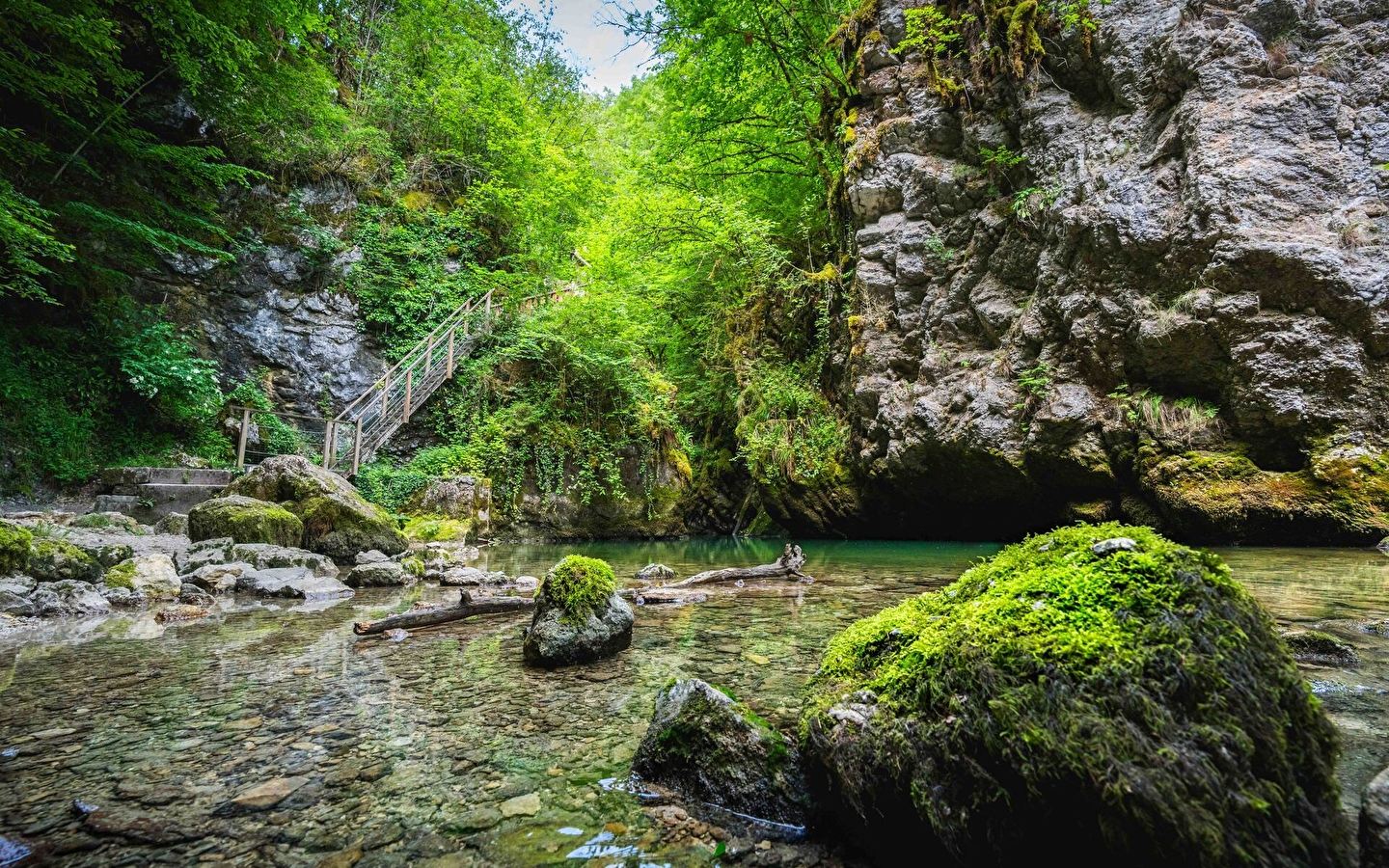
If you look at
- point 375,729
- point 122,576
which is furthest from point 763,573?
point 122,576

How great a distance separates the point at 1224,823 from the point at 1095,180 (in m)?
10.1

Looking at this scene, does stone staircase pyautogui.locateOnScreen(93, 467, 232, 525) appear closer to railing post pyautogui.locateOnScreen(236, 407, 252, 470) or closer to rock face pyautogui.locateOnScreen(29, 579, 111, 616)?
railing post pyautogui.locateOnScreen(236, 407, 252, 470)

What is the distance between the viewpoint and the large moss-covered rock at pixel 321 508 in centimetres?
866

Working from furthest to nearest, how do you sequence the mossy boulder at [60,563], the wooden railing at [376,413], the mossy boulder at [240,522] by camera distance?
the wooden railing at [376,413] < the mossy boulder at [240,522] < the mossy boulder at [60,563]

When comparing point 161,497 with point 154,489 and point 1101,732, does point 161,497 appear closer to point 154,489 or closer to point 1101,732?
point 154,489

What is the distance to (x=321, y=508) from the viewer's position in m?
8.85

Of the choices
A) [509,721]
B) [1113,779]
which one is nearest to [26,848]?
[509,721]

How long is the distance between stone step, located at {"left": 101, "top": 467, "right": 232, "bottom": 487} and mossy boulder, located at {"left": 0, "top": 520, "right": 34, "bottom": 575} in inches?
242

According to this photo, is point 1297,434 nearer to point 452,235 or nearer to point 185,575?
point 185,575

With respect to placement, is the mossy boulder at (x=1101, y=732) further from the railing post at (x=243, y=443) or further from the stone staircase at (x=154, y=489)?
the railing post at (x=243, y=443)

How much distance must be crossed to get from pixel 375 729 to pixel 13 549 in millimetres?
5316

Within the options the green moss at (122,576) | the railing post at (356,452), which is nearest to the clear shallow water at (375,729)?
the green moss at (122,576)

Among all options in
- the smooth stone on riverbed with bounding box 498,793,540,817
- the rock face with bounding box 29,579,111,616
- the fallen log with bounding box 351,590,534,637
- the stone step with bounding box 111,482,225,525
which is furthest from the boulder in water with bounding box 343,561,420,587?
the smooth stone on riverbed with bounding box 498,793,540,817

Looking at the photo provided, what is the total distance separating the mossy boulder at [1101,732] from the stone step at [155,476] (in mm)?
13167
